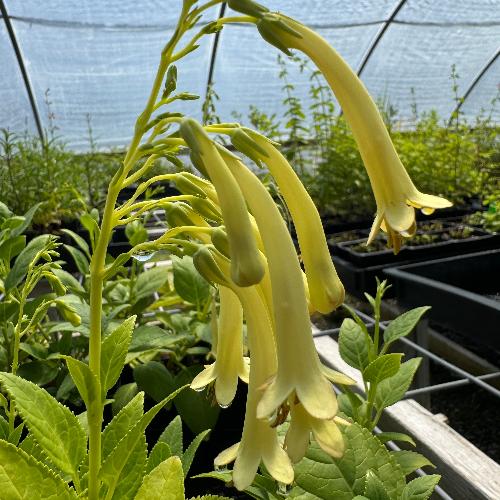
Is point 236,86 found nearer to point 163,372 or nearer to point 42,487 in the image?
point 163,372

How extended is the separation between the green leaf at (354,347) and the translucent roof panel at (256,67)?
4.73m

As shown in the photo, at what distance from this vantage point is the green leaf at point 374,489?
1.81ft

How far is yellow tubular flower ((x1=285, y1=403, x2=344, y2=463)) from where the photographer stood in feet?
1.36

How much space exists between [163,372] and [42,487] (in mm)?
581

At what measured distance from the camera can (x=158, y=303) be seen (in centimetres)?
143

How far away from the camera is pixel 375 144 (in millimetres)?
482

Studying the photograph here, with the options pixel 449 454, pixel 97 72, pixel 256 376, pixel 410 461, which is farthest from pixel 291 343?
pixel 97 72

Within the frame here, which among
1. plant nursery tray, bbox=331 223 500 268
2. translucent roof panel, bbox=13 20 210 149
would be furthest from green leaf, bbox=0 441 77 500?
translucent roof panel, bbox=13 20 210 149

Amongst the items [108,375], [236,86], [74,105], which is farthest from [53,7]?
[108,375]

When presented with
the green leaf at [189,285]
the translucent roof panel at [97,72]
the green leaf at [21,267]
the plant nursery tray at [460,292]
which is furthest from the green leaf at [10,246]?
the translucent roof panel at [97,72]

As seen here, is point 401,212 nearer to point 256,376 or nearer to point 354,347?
point 256,376

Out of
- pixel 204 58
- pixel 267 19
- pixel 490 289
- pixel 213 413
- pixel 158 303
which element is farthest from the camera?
pixel 204 58

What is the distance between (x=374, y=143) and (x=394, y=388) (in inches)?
16.5

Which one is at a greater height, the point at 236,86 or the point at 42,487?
the point at 42,487
